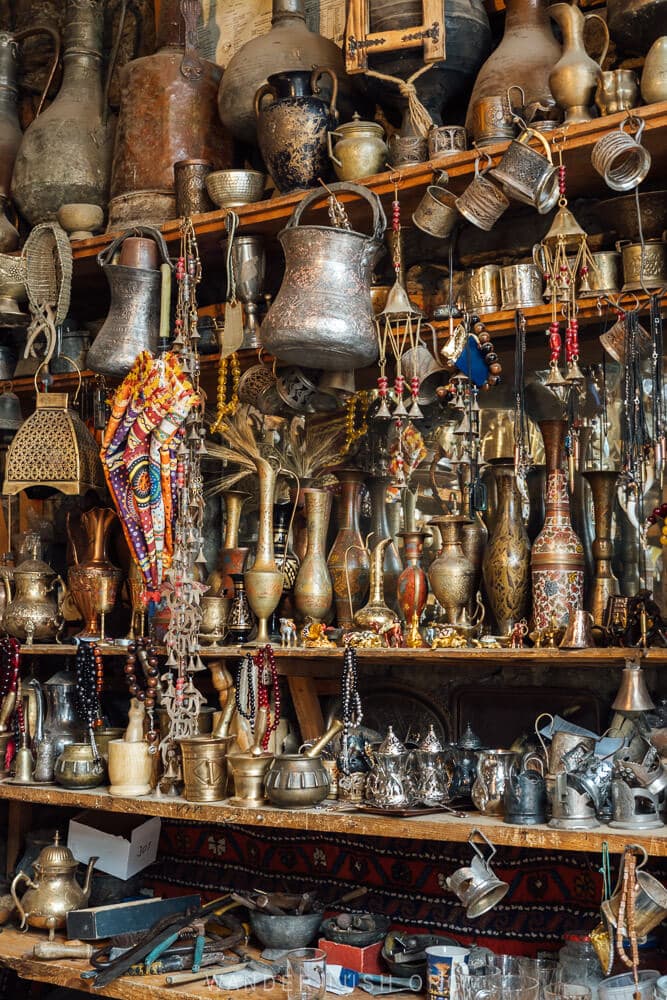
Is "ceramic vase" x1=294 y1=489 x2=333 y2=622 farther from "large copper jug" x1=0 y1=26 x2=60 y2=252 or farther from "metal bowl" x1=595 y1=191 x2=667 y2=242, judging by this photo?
"large copper jug" x1=0 y1=26 x2=60 y2=252

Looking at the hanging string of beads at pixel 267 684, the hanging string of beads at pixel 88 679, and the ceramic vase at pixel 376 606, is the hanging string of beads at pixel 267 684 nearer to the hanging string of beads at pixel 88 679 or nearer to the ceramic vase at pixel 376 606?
the ceramic vase at pixel 376 606

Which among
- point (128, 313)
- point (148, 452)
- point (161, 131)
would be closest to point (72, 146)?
point (161, 131)

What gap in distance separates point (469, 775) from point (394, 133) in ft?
6.30

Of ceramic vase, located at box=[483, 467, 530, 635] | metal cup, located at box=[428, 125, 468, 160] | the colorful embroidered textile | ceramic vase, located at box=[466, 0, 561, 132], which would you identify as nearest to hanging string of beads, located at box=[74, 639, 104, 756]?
the colorful embroidered textile

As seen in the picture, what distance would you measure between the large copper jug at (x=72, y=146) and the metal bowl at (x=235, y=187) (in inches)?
26.4

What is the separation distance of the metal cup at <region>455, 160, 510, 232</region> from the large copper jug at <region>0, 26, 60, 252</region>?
181 centimetres

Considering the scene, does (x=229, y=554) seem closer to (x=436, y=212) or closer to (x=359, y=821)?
(x=359, y=821)

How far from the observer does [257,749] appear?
10.3 feet

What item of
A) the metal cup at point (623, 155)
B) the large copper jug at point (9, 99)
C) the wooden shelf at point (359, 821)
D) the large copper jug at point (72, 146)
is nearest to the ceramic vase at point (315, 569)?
the wooden shelf at point (359, 821)

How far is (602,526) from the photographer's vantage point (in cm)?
305

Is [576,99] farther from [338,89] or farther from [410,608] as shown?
[410,608]

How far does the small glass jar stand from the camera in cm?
274

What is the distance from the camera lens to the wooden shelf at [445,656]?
9.00 ft

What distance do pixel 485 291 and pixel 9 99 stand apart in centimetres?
218
